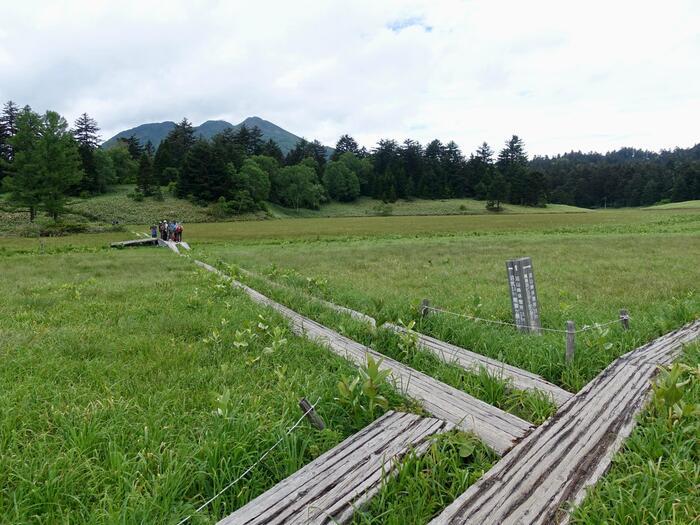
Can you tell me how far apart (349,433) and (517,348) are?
2.59 m

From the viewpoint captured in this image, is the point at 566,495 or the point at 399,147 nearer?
the point at 566,495

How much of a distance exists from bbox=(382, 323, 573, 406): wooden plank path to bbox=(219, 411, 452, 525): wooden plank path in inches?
45.1

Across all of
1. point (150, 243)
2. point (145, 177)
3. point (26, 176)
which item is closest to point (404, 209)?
point (145, 177)

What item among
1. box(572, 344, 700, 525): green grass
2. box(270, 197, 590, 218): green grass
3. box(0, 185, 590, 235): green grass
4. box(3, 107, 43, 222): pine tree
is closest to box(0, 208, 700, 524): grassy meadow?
box(572, 344, 700, 525): green grass

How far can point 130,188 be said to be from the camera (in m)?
80.1

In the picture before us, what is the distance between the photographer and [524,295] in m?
5.71

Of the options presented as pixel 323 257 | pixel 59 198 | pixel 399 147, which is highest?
pixel 399 147

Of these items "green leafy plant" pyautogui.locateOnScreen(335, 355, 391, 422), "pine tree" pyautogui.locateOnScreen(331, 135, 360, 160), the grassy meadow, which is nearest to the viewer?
the grassy meadow

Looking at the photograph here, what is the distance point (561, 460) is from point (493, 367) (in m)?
1.60

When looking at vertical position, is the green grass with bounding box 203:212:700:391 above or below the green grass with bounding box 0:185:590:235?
below

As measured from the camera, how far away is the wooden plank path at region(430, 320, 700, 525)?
214 centimetres

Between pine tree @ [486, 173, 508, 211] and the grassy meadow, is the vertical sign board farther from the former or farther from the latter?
pine tree @ [486, 173, 508, 211]

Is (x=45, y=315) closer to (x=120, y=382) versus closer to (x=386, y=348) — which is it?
(x=120, y=382)

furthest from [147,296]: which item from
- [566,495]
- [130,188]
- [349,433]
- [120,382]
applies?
[130,188]
